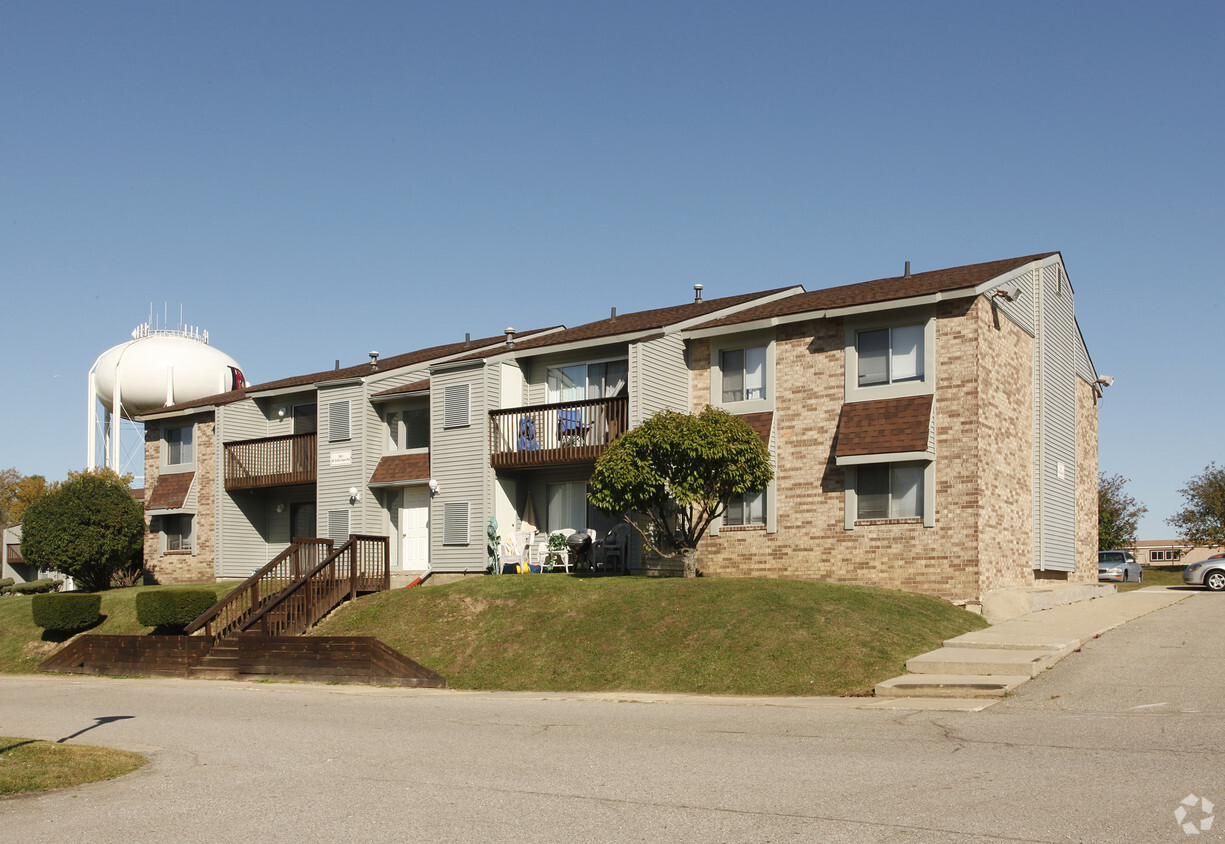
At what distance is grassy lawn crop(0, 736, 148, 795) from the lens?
1009cm

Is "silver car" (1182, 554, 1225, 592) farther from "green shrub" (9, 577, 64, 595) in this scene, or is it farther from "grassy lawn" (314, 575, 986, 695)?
"green shrub" (9, 577, 64, 595)

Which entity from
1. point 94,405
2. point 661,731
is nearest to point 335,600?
point 661,731

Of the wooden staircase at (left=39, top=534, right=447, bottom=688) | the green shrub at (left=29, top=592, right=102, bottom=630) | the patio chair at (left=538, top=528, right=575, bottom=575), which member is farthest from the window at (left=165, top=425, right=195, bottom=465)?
the patio chair at (left=538, top=528, right=575, bottom=575)

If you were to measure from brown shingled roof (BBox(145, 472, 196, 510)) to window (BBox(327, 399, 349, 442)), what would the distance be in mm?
8375

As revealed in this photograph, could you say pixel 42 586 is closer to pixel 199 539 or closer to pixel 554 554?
pixel 199 539

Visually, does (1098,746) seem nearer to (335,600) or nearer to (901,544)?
(901,544)

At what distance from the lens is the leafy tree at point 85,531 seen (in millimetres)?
35875

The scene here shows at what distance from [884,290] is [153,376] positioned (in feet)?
112

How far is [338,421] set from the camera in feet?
107

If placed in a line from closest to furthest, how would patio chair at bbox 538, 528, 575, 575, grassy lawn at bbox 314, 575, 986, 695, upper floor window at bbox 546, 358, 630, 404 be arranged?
grassy lawn at bbox 314, 575, 986, 695 → patio chair at bbox 538, 528, 575, 575 → upper floor window at bbox 546, 358, 630, 404

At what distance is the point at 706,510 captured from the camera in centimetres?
2438

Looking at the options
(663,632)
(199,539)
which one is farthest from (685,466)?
(199,539)

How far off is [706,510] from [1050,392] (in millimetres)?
9647

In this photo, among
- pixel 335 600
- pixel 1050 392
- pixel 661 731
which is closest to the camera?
pixel 661 731
